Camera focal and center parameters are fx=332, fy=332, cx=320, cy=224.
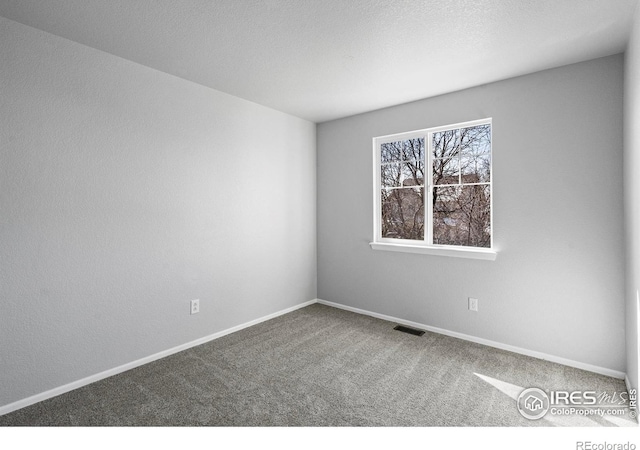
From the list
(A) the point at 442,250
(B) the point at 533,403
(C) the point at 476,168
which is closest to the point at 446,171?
(C) the point at 476,168

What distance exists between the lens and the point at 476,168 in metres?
3.29

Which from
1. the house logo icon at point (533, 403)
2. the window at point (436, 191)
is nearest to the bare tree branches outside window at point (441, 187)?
the window at point (436, 191)

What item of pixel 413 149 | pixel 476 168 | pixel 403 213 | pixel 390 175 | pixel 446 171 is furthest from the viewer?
pixel 390 175

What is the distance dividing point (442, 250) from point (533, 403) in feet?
4.98

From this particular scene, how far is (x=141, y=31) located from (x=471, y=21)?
216cm

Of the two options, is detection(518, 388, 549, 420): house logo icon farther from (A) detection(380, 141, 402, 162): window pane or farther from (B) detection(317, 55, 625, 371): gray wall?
(A) detection(380, 141, 402, 162): window pane

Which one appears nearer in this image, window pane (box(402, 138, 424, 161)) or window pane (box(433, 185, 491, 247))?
window pane (box(433, 185, 491, 247))

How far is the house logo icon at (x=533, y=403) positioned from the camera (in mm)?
2048

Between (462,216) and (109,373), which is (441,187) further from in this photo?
(109,373)

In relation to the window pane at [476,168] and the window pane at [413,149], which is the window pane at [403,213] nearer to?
the window pane at [413,149]

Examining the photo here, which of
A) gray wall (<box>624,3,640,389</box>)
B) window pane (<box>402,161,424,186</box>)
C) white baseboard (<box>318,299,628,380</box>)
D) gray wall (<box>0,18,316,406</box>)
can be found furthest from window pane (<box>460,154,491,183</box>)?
gray wall (<box>0,18,316,406</box>)

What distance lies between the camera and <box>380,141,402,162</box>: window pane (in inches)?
152

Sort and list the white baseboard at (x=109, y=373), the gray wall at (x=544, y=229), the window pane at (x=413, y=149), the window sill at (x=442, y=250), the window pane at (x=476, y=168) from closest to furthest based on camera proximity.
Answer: the white baseboard at (x=109, y=373), the gray wall at (x=544, y=229), the window sill at (x=442, y=250), the window pane at (x=476, y=168), the window pane at (x=413, y=149)
